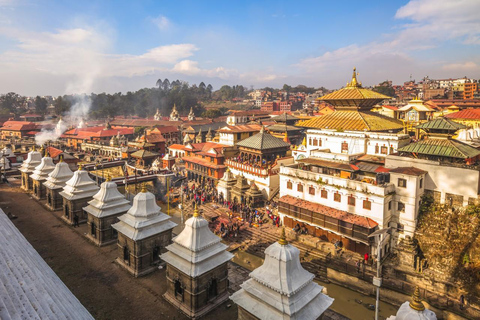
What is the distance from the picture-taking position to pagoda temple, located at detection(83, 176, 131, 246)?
1884cm

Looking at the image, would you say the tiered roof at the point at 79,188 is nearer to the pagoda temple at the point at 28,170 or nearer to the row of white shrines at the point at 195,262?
the row of white shrines at the point at 195,262

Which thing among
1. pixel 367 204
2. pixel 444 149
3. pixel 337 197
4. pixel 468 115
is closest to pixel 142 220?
pixel 337 197

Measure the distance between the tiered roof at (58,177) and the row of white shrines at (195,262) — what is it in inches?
108

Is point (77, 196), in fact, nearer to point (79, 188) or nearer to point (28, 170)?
point (79, 188)

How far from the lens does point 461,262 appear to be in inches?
747

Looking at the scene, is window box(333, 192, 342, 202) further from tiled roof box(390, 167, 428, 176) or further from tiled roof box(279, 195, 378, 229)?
tiled roof box(390, 167, 428, 176)

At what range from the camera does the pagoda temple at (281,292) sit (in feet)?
33.1

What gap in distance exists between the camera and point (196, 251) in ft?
43.3

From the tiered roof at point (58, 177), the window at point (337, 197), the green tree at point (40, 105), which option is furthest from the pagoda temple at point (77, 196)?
the green tree at point (40, 105)

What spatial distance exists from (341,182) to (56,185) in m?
23.1

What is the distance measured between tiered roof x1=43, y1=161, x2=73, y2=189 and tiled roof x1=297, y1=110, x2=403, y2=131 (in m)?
25.1

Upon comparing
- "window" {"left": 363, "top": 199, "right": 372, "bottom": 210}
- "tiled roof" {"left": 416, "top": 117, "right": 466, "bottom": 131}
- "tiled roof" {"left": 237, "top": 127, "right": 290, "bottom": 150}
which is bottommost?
"window" {"left": 363, "top": 199, "right": 372, "bottom": 210}

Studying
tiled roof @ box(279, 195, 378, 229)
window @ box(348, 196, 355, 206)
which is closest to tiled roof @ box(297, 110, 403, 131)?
window @ box(348, 196, 355, 206)

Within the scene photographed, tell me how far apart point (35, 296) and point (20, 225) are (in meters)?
18.3
